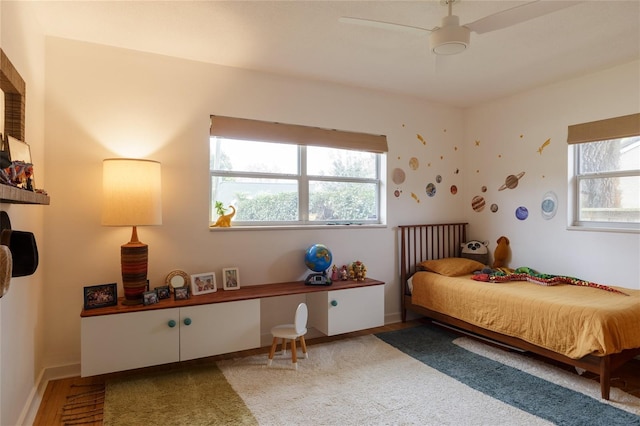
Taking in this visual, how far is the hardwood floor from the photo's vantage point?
7.18 feet

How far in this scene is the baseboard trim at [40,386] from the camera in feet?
6.91

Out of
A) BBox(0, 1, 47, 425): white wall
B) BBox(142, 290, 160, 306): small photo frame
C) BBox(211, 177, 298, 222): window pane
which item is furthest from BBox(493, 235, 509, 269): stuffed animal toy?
BBox(0, 1, 47, 425): white wall

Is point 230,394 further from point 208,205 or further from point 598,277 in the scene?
point 598,277

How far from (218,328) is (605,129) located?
364 cm

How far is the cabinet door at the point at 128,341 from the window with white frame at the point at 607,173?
3713 millimetres

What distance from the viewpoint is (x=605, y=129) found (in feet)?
10.7

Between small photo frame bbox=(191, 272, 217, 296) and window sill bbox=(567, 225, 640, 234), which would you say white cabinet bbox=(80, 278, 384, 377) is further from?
window sill bbox=(567, 225, 640, 234)

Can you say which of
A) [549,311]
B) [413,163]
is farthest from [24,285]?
[413,163]

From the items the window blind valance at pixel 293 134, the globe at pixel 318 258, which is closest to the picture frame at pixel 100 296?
the window blind valance at pixel 293 134

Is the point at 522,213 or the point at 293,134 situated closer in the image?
the point at 293,134

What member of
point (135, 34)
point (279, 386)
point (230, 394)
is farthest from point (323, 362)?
point (135, 34)

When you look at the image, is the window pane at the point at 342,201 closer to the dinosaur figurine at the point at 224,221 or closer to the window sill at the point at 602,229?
the dinosaur figurine at the point at 224,221

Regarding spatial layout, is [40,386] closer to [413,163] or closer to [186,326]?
[186,326]

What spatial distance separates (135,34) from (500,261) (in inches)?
159
